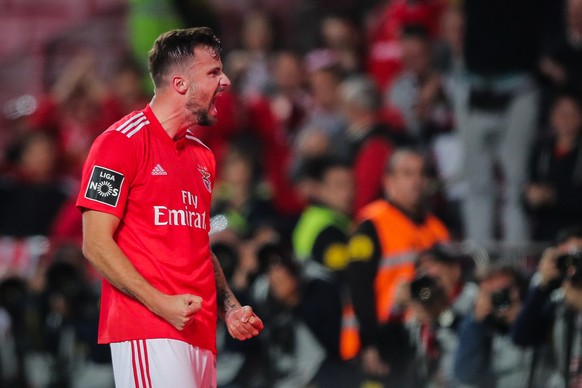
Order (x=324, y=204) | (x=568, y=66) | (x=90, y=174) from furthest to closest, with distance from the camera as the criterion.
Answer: (x=568, y=66), (x=324, y=204), (x=90, y=174)

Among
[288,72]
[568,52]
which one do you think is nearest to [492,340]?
[568,52]

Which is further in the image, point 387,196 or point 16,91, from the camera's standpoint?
point 16,91

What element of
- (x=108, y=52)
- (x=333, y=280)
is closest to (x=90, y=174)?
(x=333, y=280)

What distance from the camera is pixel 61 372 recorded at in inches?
349

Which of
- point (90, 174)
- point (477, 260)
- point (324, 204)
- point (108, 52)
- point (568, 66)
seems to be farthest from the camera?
point (108, 52)

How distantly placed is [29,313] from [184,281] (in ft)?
14.3

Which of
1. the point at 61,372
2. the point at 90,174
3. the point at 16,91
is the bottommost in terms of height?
Answer: the point at 61,372

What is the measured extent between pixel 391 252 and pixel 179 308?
3.55 meters

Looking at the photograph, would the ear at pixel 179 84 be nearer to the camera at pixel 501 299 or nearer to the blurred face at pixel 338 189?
the camera at pixel 501 299

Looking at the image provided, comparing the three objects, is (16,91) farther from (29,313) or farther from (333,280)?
(333,280)

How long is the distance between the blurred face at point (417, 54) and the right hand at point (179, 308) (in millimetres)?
5973

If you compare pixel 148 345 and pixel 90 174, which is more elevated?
pixel 90 174

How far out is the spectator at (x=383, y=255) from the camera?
25.8 feet

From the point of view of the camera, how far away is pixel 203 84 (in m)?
4.88
